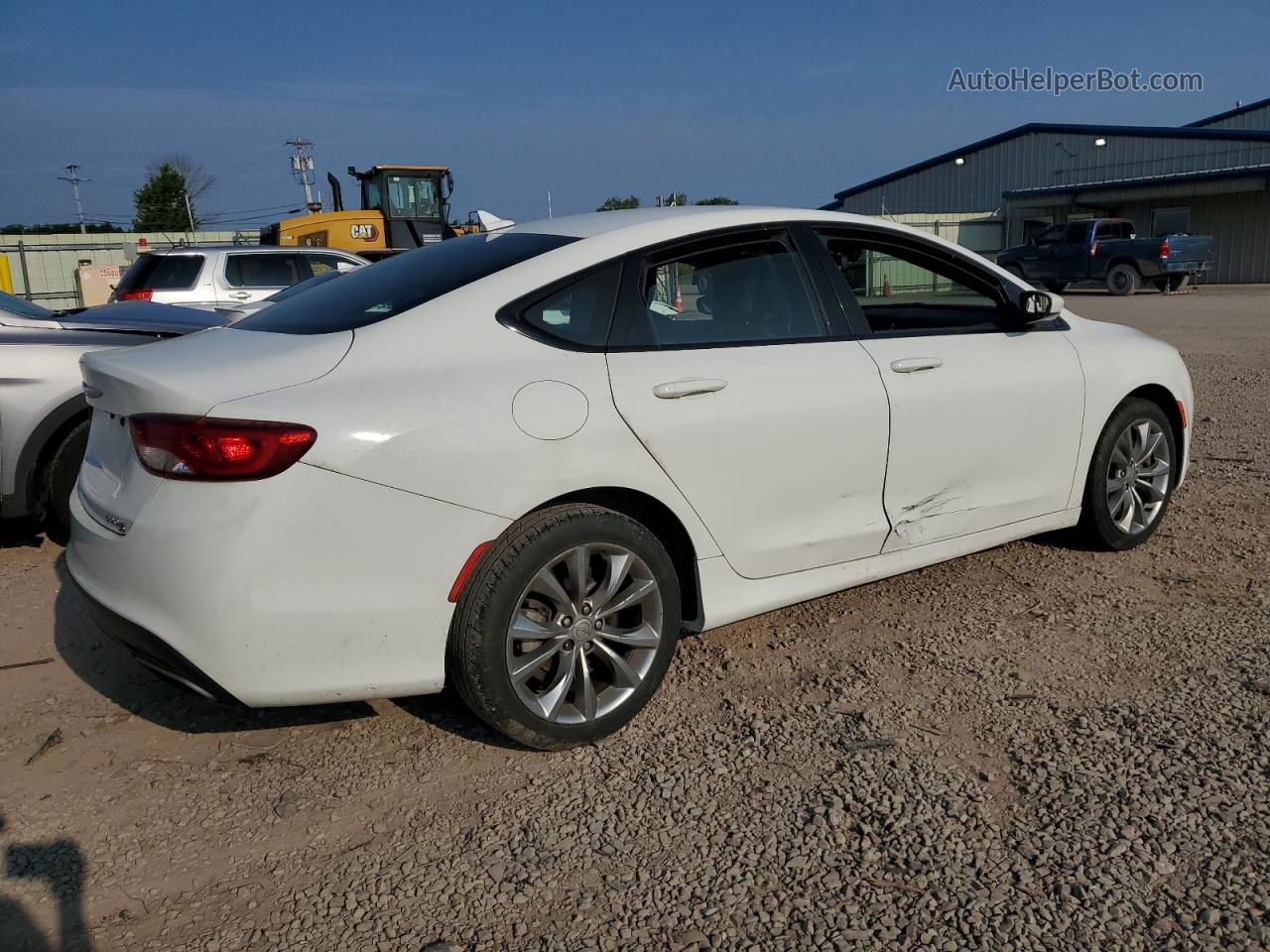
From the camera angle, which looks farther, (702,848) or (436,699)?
(436,699)

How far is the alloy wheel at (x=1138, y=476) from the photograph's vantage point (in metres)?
4.73

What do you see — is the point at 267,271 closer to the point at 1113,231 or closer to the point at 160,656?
the point at 160,656

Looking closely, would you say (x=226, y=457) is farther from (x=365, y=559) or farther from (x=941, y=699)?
(x=941, y=699)

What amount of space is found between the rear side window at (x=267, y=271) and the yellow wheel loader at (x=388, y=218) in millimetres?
7850

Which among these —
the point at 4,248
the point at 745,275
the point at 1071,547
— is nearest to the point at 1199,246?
the point at 1071,547

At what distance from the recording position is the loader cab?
2194 cm

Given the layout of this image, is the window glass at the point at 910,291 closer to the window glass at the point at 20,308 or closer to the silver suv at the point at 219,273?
the window glass at the point at 20,308

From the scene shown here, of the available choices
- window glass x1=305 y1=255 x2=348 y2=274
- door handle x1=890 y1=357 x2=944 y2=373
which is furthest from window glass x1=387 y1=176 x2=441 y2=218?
door handle x1=890 y1=357 x2=944 y2=373

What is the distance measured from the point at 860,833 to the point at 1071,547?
9.08 feet

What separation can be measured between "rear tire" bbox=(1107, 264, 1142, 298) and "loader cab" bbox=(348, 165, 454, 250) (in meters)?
17.1

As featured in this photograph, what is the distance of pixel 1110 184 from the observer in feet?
119

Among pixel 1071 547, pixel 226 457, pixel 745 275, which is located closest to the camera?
pixel 226 457

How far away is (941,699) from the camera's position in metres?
3.48

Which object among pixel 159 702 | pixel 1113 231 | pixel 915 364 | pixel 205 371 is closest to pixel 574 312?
pixel 205 371
